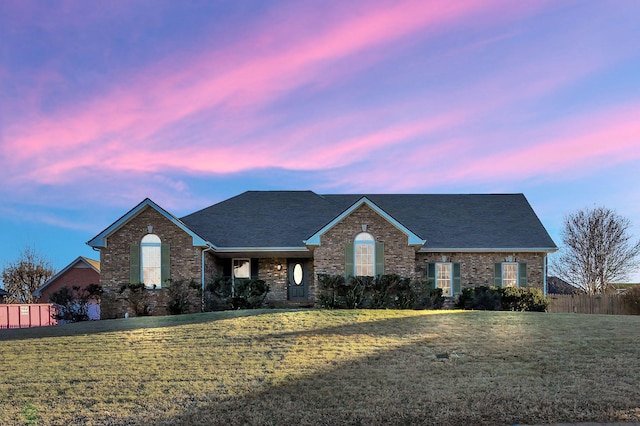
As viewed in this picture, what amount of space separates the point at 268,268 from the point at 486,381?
16.9 meters

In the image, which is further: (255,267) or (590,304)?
(590,304)

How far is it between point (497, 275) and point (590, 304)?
6.12m

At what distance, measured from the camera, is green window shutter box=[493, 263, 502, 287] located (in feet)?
81.7

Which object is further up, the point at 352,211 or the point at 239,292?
the point at 352,211

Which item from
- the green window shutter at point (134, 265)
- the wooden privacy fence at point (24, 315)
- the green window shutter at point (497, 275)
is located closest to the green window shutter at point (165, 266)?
the green window shutter at point (134, 265)

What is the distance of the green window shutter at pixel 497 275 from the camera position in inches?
980

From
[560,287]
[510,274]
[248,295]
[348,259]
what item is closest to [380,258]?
[348,259]

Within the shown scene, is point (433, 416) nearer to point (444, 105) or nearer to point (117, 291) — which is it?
point (444, 105)

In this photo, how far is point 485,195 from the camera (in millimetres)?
31203

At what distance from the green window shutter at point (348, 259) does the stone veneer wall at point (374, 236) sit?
0.13 m

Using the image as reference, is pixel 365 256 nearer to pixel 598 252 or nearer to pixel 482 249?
pixel 482 249

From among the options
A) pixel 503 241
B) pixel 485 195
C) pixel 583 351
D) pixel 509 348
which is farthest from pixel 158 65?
pixel 485 195

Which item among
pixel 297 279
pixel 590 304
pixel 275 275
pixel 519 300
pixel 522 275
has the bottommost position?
pixel 590 304

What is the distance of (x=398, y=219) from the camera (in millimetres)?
26062
